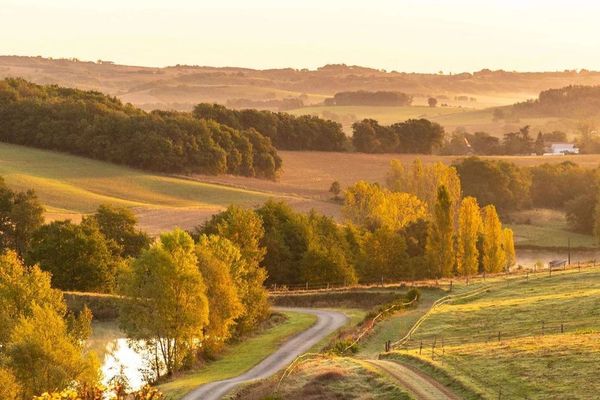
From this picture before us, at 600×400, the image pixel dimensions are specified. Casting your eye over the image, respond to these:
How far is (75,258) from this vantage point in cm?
9981

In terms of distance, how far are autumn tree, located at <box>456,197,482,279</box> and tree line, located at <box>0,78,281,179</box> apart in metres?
66.4

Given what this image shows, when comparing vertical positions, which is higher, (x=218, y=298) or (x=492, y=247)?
(x=218, y=298)

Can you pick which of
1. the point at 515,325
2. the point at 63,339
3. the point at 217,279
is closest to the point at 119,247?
the point at 217,279

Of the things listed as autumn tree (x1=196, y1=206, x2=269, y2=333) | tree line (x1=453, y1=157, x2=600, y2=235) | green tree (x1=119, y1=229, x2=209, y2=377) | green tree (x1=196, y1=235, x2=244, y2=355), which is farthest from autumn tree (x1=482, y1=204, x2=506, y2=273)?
tree line (x1=453, y1=157, x2=600, y2=235)

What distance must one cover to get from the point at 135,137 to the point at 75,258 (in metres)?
68.9

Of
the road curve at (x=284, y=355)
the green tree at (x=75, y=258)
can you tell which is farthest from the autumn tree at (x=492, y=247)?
the green tree at (x=75, y=258)

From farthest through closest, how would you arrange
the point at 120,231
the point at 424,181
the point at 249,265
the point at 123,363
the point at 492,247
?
the point at 424,181
the point at 492,247
the point at 120,231
the point at 249,265
the point at 123,363

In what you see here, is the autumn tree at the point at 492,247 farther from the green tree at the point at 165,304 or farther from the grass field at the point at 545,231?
the green tree at the point at 165,304

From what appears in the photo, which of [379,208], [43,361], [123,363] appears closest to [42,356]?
[43,361]

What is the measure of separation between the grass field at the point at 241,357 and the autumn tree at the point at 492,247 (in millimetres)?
29565

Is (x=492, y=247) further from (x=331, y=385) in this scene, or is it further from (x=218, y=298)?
(x=331, y=385)

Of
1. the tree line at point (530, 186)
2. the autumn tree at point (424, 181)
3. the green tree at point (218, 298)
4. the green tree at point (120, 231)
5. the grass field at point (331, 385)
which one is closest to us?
the grass field at point (331, 385)

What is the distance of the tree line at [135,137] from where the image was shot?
167500 millimetres

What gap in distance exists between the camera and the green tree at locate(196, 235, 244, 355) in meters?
75.7
